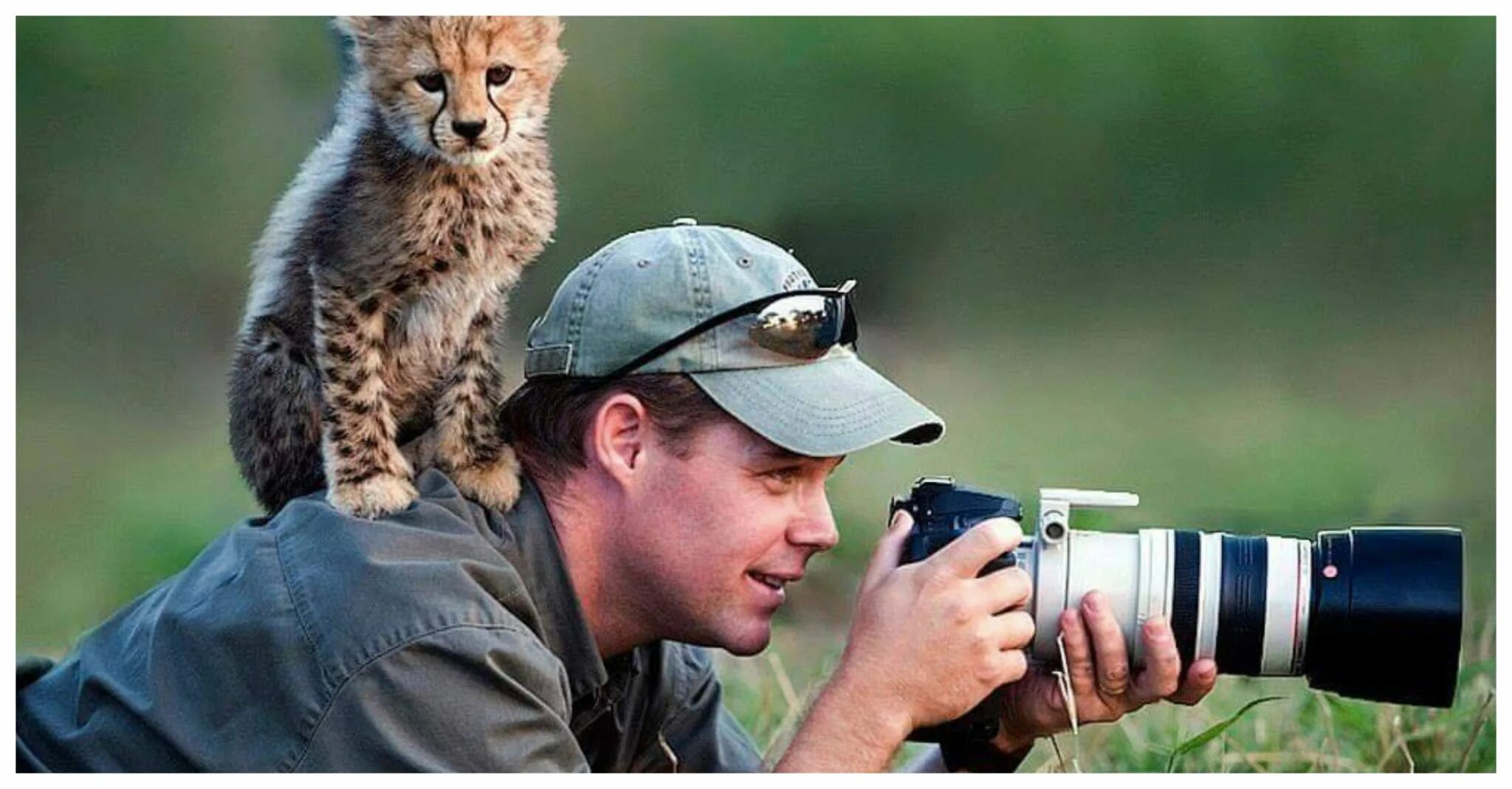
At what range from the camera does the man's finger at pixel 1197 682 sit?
1.97 m

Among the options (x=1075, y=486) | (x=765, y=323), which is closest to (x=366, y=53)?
(x=765, y=323)

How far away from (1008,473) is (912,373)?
48 centimetres

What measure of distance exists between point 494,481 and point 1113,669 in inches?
25.2

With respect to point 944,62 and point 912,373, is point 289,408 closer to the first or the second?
point 912,373

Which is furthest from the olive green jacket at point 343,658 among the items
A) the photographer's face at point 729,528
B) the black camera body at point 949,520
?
the black camera body at point 949,520

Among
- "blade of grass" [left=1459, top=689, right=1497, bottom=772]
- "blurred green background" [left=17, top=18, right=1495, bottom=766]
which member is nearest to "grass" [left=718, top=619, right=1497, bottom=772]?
"blade of grass" [left=1459, top=689, right=1497, bottom=772]

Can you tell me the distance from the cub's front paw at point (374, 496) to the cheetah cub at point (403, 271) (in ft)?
0.05

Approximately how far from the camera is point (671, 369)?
1996 mm

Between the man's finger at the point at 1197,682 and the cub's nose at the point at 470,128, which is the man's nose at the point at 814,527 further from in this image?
the cub's nose at the point at 470,128

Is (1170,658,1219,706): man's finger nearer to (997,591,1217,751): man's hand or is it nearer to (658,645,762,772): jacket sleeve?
(997,591,1217,751): man's hand

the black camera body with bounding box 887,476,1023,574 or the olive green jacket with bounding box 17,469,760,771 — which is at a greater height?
the black camera body with bounding box 887,476,1023,574

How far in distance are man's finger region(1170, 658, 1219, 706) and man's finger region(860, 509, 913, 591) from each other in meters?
0.30

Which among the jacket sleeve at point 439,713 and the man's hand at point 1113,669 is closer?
the jacket sleeve at point 439,713

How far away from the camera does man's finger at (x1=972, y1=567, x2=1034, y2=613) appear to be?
191cm
